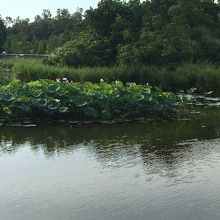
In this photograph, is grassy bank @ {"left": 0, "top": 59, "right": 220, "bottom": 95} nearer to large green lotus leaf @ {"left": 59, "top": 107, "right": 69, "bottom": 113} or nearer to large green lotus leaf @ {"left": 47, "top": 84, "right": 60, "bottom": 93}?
large green lotus leaf @ {"left": 47, "top": 84, "right": 60, "bottom": 93}

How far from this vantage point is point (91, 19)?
21.4 meters

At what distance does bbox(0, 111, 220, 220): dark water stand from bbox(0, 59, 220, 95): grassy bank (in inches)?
234

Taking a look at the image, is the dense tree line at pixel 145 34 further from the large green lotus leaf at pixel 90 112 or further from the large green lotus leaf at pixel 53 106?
the large green lotus leaf at pixel 53 106

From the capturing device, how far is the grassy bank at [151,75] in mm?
15688

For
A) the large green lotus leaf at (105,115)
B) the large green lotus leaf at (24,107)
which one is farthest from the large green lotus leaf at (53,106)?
the large green lotus leaf at (105,115)

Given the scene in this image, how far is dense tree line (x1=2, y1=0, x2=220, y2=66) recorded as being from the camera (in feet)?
59.7

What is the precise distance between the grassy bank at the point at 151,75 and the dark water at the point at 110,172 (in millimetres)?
5936

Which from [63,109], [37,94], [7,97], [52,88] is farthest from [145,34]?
[7,97]

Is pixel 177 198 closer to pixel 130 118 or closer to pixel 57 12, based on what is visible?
pixel 130 118

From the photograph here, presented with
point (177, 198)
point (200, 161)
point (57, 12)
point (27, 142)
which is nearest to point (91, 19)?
point (27, 142)

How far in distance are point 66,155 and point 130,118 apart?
3.32m

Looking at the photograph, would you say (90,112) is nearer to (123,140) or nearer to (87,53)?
(123,140)

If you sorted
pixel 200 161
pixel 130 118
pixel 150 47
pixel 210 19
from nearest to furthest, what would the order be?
pixel 200 161, pixel 130 118, pixel 150 47, pixel 210 19

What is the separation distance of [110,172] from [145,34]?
1276cm
